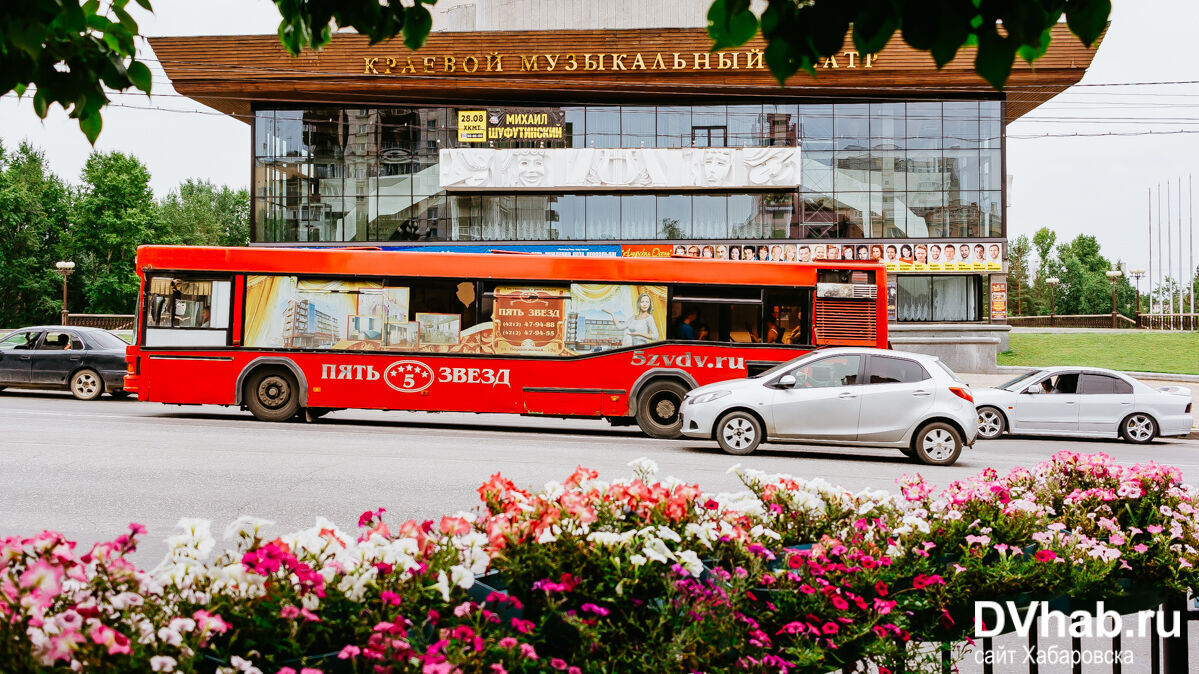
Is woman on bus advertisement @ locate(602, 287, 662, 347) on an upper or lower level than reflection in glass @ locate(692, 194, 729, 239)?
lower

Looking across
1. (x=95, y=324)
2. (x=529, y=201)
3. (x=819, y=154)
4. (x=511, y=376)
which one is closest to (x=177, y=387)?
(x=511, y=376)

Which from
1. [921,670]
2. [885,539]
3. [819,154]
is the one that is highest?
[819,154]

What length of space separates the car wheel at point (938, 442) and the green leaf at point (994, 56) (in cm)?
1124

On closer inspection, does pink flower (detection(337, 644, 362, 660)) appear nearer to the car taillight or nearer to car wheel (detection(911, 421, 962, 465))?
car wheel (detection(911, 421, 962, 465))

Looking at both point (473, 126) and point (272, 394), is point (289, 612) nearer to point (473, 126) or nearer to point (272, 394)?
point (272, 394)

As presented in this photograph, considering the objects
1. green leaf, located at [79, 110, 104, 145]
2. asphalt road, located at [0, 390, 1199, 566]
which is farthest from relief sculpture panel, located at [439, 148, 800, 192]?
green leaf, located at [79, 110, 104, 145]

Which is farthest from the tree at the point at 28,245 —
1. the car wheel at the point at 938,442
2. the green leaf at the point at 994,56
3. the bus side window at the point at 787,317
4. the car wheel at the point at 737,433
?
the green leaf at the point at 994,56

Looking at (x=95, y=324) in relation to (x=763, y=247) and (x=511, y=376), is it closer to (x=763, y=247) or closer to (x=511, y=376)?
(x=763, y=247)

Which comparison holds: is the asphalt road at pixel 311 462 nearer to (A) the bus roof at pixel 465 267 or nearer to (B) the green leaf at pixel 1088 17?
(A) the bus roof at pixel 465 267

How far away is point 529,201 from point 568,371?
24.6m

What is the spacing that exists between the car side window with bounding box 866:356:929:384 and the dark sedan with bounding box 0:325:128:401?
1650cm

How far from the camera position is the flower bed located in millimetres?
2471

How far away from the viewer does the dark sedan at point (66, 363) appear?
20.8 m

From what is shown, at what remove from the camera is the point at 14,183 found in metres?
76.2
